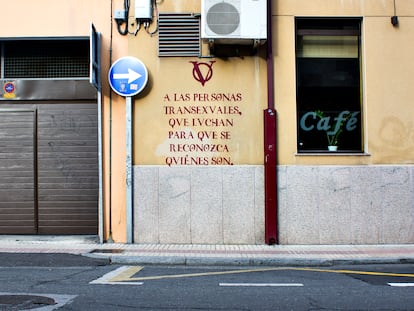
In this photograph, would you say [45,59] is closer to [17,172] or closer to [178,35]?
[17,172]

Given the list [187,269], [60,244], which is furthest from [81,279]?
[60,244]

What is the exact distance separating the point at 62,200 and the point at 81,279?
4.29 meters

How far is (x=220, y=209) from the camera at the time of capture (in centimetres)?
1105

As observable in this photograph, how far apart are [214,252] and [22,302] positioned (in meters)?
4.55

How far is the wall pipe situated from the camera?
10898 mm

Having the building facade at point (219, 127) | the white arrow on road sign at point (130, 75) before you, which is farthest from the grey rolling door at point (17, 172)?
the white arrow on road sign at point (130, 75)

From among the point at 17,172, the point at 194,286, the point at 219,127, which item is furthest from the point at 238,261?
the point at 17,172

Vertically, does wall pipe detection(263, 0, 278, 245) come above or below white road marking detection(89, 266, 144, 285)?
above

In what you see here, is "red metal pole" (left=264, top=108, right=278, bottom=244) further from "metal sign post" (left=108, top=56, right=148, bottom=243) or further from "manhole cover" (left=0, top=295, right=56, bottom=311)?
"manhole cover" (left=0, top=295, right=56, bottom=311)

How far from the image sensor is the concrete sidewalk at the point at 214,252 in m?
9.16

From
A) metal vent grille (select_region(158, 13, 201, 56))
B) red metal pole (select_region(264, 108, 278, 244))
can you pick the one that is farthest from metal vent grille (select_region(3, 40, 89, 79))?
red metal pole (select_region(264, 108, 278, 244))

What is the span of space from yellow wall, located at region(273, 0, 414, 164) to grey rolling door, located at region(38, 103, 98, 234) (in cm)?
430

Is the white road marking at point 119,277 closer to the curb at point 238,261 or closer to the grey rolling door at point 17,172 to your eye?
the curb at point 238,261

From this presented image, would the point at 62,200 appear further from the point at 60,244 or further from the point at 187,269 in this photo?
the point at 187,269
